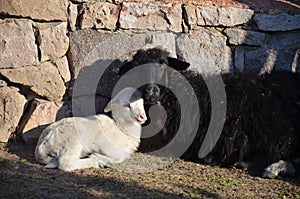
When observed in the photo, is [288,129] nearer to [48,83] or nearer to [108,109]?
[108,109]

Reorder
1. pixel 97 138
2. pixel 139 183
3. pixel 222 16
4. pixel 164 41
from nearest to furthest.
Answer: pixel 139 183 < pixel 97 138 < pixel 164 41 < pixel 222 16

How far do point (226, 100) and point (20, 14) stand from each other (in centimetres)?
268

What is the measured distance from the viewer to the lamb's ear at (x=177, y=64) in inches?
230

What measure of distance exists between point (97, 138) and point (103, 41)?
58.8 inches

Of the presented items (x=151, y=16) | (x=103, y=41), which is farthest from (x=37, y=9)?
(x=151, y=16)

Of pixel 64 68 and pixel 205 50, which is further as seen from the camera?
pixel 205 50

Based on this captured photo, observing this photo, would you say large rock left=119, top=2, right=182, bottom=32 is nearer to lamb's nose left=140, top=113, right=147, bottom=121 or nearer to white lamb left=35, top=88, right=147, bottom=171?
white lamb left=35, top=88, right=147, bottom=171

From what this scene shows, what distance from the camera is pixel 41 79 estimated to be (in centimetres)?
612

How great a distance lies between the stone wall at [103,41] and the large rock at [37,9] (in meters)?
0.01

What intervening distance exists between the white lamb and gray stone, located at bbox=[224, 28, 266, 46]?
6.34 feet

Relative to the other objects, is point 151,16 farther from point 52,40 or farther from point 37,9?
point 37,9

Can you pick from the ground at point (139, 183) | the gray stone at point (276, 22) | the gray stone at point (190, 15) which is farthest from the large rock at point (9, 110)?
the gray stone at point (276, 22)

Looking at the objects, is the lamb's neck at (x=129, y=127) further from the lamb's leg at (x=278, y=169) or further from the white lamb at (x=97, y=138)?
the lamb's leg at (x=278, y=169)

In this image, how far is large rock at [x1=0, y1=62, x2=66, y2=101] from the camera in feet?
19.8
